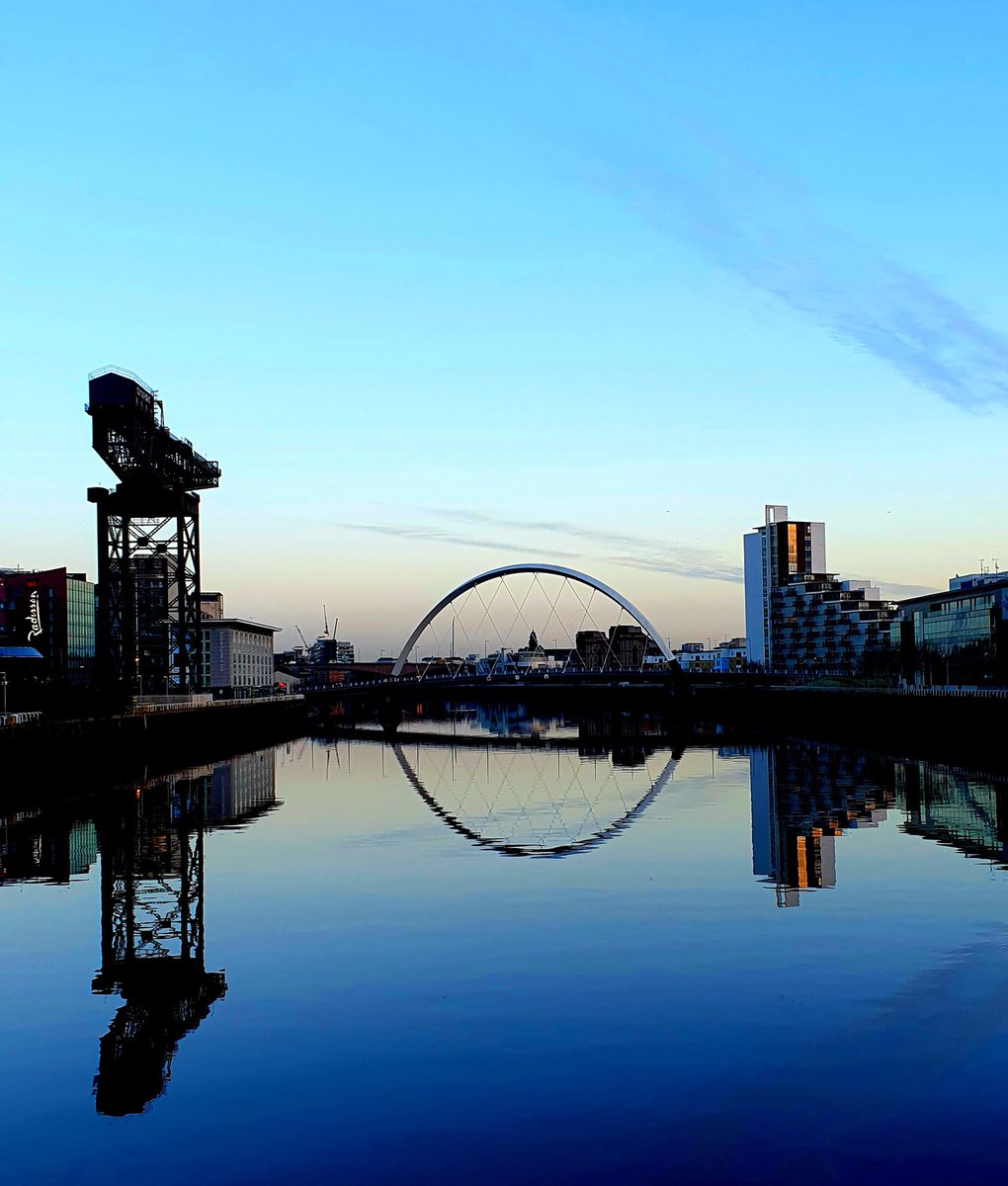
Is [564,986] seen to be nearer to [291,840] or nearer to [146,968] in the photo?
[146,968]

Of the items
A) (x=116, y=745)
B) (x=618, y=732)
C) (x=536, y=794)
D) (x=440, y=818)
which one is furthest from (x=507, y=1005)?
(x=618, y=732)

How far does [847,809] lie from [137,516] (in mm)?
62458

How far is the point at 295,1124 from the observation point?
15.4m

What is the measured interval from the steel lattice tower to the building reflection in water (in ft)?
152

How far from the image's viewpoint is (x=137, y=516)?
308 feet

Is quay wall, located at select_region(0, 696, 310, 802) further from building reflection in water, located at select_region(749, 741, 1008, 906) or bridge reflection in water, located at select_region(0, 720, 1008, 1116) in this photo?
building reflection in water, located at select_region(749, 741, 1008, 906)

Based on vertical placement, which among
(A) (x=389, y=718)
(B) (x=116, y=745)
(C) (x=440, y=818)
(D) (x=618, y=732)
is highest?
(B) (x=116, y=745)

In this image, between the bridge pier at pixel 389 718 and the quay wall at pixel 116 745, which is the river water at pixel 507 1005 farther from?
the bridge pier at pixel 389 718

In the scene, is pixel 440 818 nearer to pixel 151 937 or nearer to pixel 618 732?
pixel 151 937

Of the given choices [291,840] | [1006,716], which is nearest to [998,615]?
[1006,716]

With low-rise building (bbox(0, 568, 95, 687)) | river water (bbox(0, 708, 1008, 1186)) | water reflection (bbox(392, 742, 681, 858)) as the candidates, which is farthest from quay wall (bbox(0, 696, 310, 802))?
low-rise building (bbox(0, 568, 95, 687))

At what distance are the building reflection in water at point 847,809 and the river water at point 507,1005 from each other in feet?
1.15

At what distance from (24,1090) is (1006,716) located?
67.1 meters

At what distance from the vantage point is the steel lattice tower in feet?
286
